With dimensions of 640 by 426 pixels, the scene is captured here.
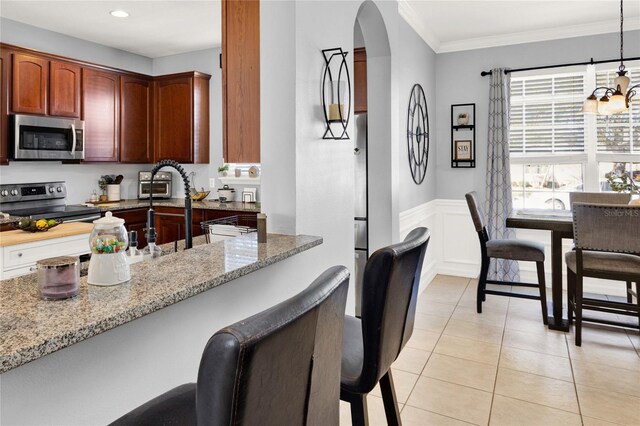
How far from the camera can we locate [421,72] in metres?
4.35

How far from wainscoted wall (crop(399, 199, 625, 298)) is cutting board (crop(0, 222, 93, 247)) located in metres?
3.26

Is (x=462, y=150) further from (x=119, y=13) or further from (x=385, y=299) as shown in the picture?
(x=385, y=299)

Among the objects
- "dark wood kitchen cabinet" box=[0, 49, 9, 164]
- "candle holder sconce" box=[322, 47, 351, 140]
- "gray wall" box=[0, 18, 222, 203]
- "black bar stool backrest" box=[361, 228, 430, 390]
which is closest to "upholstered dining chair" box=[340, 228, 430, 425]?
"black bar stool backrest" box=[361, 228, 430, 390]

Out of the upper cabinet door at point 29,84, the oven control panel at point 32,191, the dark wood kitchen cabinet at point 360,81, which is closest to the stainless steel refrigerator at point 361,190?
the dark wood kitchen cabinet at point 360,81

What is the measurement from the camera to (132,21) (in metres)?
3.92

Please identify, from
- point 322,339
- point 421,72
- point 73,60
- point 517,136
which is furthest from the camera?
point 517,136

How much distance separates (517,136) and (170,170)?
13.4 feet

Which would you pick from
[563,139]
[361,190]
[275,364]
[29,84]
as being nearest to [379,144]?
[361,190]

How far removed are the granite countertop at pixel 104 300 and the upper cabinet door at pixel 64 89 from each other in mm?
3271

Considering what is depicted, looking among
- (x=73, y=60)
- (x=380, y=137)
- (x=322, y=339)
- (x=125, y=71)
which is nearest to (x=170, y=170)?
(x=125, y=71)

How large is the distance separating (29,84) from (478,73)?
4.49 m

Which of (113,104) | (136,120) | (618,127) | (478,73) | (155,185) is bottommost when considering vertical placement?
(155,185)

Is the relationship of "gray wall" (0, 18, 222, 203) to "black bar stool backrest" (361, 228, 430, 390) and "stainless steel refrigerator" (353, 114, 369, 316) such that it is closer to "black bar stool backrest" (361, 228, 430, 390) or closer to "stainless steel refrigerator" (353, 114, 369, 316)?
"stainless steel refrigerator" (353, 114, 369, 316)

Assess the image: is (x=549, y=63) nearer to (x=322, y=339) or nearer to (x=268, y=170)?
(x=268, y=170)
